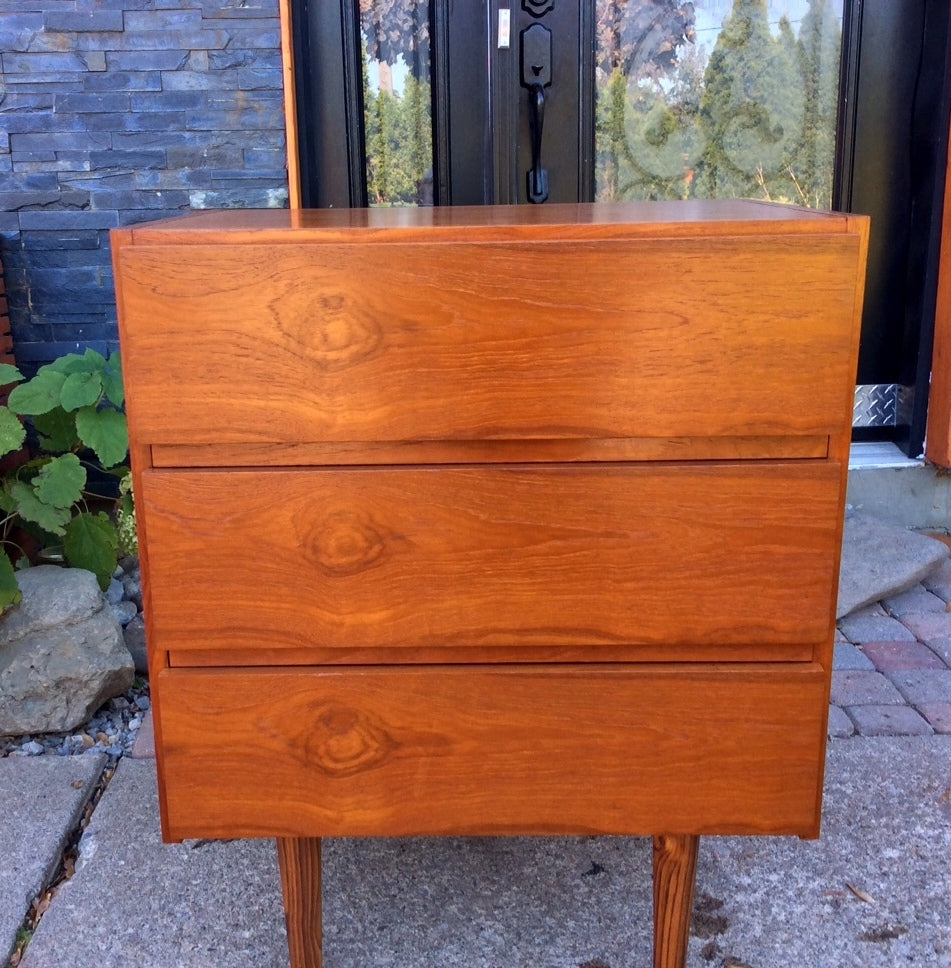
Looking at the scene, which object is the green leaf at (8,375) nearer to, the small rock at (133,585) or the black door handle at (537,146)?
the small rock at (133,585)

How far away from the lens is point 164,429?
119cm

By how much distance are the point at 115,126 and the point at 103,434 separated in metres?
0.80

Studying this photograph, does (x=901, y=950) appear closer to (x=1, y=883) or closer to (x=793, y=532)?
(x=793, y=532)

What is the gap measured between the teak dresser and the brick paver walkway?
1.04 metres

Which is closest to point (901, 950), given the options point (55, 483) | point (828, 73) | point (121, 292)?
point (121, 292)

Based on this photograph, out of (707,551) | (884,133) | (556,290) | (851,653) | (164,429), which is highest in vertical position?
(884,133)

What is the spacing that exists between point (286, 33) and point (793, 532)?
1899 millimetres

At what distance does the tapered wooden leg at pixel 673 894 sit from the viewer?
1373 mm

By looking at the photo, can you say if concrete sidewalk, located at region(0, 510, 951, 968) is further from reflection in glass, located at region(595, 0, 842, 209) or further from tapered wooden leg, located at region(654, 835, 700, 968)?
reflection in glass, located at region(595, 0, 842, 209)

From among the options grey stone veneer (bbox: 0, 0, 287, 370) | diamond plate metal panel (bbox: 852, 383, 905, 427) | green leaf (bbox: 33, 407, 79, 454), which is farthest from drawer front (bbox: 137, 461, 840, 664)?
diamond plate metal panel (bbox: 852, 383, 905, 427)

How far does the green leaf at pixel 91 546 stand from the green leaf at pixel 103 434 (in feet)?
0.68

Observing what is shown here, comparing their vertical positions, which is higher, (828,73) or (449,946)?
(828,73)

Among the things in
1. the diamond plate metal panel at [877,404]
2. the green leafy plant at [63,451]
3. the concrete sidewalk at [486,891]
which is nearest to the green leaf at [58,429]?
the green leafy plant at [63,451]

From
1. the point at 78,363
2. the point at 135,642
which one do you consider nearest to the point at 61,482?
the point at 78,363
